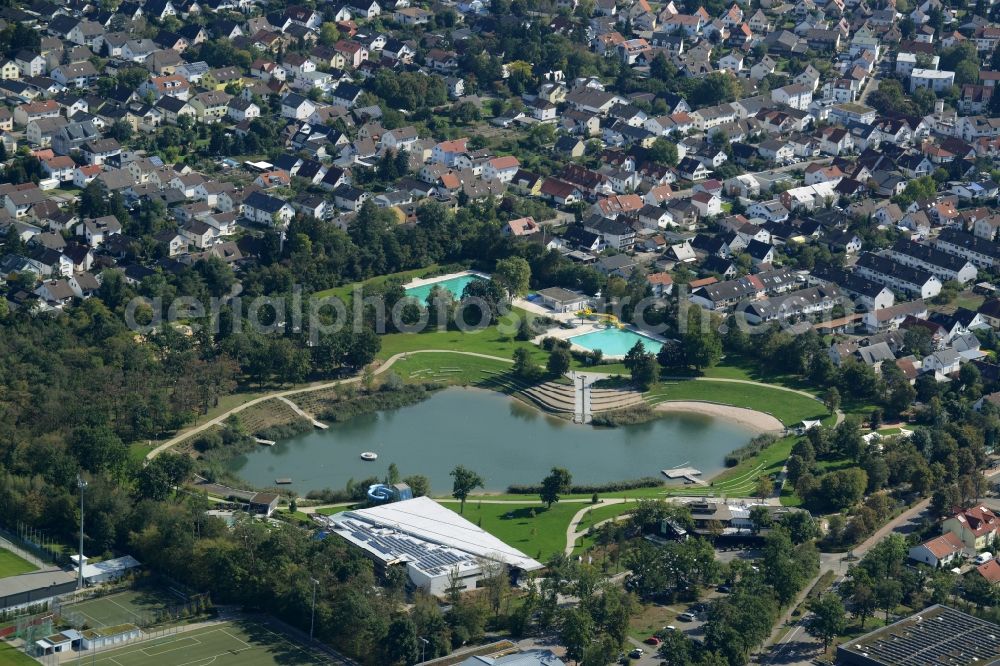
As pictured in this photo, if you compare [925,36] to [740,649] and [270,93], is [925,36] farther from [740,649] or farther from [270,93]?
[740,649]

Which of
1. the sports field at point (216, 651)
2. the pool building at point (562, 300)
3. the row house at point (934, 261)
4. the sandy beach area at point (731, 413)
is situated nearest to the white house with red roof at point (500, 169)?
the pool building at point (562, 300)

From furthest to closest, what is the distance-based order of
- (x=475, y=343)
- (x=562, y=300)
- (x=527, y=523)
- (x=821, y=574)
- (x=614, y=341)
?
(x=562, y=300) → (x=614, y=341) → (x=475, y=343) → (x=527, y=523) → (x=821, y=574)

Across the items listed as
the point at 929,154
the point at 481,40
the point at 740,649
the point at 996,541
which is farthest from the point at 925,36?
the point at 740,649

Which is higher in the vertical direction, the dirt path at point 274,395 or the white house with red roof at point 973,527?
the dirt path at point 274,395

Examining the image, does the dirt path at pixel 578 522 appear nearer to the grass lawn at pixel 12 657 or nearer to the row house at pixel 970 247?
the grass lawn at pixel 12 657

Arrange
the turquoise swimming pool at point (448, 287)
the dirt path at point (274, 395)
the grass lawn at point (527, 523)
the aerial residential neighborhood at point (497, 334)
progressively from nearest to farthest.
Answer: the aerial residential neighborhood at point (497, 334) < the grass lawn at point (527, 523) < the dirt path at point (274, 395) < the turquoise swimming pool at point (448, 287)

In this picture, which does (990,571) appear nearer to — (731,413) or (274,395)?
(731,413)

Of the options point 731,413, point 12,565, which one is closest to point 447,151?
point 731,413
